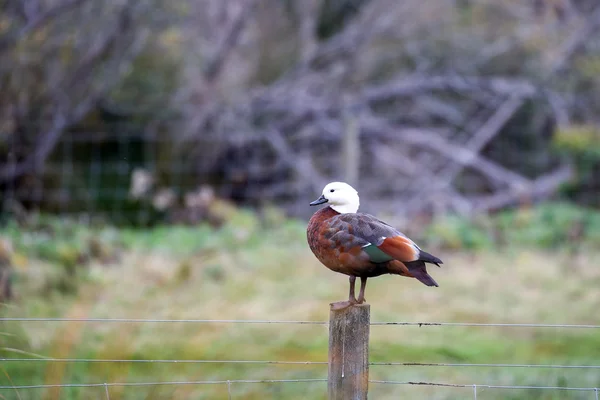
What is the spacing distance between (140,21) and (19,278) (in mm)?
4912

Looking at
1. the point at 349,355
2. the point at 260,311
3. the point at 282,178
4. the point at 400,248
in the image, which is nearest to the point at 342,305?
the point at 349,355

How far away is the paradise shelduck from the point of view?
2771 millimetres

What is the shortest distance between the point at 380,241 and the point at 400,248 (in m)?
0.08

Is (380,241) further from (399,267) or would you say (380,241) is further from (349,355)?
(349,355)

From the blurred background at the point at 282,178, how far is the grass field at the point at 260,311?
0.08 feet

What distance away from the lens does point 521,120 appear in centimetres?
1345

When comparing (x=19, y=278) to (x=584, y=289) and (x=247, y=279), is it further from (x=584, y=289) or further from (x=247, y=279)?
(x=584, y=289)

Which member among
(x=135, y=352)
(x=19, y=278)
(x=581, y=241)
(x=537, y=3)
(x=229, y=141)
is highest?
(x=537, y=3)

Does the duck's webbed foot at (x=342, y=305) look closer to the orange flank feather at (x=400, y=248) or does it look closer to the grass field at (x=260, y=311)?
the orange flank feather at (x=400, y=248)

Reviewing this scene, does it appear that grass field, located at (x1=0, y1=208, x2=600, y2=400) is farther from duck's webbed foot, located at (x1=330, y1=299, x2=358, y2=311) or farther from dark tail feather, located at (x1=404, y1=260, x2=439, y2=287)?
dark tail feather, located at (x1=404, y1=260, x2=439, y2=287)

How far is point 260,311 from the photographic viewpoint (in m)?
6.56

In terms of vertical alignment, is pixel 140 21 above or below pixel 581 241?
above

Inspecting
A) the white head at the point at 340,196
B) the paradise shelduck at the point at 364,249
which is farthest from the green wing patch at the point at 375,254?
the white head at the point at 340,196

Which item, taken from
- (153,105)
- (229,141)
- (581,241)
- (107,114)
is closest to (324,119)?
(229,141)
